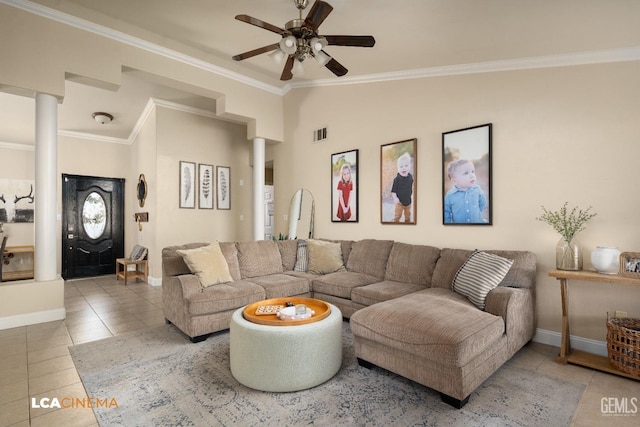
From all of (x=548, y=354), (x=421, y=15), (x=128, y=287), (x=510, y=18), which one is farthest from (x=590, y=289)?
(x=128, y=287)

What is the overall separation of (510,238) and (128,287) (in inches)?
232

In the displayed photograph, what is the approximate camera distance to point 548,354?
2814 mm

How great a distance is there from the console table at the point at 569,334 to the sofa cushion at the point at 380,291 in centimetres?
120

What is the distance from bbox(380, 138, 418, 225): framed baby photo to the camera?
13.2 feet

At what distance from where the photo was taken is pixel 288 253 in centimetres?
450

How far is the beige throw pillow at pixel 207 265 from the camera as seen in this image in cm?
333

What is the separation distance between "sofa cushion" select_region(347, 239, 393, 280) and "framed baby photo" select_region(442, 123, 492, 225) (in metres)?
0.79

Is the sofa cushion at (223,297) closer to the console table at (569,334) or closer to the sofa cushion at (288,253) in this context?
the sofa cushion at (288,253)

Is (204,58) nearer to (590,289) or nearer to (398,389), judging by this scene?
(398,389)

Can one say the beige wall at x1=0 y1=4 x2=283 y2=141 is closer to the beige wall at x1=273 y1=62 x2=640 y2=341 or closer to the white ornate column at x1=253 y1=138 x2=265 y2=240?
the white ornate column at x1=253 y1=138 x2=265 y2=240

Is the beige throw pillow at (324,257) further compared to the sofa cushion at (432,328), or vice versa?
the beige throw pillow at (324,257)

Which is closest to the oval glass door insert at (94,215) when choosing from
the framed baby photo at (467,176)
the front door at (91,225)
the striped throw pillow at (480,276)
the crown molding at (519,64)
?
the front door at (91,225)

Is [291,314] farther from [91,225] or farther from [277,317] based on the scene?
[91,225]

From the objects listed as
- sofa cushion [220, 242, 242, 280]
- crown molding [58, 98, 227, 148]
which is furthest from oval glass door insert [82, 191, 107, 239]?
sofa cushion [220, 242, 242, 280]
